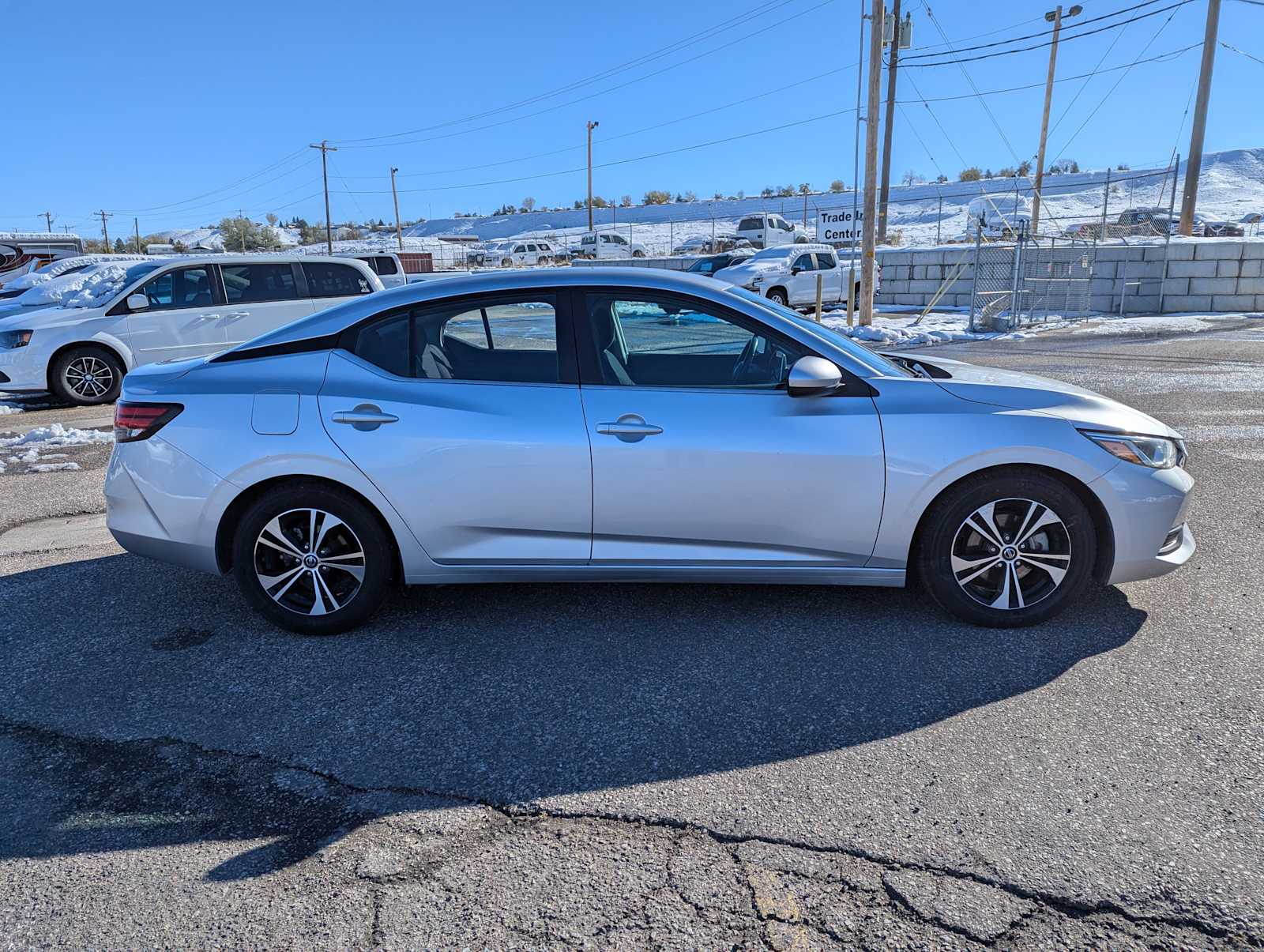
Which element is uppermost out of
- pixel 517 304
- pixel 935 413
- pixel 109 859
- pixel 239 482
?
pixel 517 304

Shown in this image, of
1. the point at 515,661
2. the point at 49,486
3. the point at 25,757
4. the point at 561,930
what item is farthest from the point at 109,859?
the point at 49,486

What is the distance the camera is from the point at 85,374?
1093 cm

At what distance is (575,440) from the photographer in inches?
150

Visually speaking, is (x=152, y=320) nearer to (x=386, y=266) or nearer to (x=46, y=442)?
(x=46, y=442)

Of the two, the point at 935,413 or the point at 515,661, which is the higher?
the point at 935,413

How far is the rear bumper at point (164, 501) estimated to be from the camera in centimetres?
398

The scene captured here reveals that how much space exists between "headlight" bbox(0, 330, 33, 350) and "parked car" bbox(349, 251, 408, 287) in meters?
5.84

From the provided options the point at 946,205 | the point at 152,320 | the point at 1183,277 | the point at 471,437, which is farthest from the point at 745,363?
the point at 946,205

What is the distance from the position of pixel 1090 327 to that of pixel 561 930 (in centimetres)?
1980

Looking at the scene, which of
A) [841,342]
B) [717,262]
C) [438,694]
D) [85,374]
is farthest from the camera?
[717,262]

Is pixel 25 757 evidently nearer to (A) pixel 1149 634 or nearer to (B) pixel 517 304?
(B) pixel 517 304

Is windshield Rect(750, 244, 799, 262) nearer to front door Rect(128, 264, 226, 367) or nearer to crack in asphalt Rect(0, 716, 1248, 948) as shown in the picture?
front door Rect(128, 264, 226, 367)

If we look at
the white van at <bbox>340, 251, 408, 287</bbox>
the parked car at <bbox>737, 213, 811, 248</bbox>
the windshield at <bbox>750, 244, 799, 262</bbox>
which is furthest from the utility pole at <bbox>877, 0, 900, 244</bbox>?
the white van at <bbox>340, 251, 408, 287</bbox>

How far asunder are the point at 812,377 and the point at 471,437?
4.80 ft
